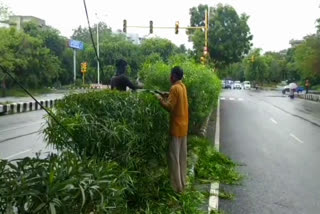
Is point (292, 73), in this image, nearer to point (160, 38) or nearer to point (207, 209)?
point (160, 38)

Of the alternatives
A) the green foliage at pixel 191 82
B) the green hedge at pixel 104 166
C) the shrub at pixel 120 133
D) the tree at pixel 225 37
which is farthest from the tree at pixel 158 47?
the shrub at pixel 120 133

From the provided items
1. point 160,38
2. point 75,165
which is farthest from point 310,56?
point 75,165

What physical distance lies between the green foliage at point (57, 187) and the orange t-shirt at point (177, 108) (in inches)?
110

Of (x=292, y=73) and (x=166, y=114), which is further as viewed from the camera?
(x=292, y=73)

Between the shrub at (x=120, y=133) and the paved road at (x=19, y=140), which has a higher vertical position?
the shrub at (x=120, y=133)

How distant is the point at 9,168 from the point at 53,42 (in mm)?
65270

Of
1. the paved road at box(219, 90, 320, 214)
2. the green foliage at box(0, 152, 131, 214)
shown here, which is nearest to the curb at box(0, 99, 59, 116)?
the paved road at box(219, 90, 320, 214)

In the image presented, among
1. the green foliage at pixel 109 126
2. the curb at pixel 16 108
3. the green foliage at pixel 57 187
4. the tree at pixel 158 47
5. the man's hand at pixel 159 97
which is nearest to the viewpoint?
the green foliage at pixel 57 187

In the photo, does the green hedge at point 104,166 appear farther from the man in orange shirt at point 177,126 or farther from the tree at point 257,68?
the tree at point 257,68

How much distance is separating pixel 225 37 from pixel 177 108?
139 ft

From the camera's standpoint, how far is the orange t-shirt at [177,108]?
6.35 meters

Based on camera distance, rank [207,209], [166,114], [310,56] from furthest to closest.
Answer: [310,56]
[166,114]
[207,209]

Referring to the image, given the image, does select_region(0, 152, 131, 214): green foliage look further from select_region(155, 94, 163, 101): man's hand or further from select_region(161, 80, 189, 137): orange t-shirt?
select_region(155, 94, 163, 101): man's hand

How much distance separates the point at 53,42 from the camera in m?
66.2
